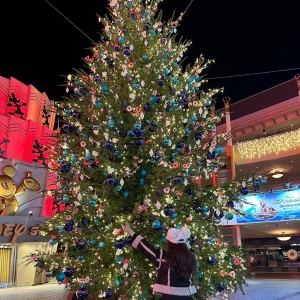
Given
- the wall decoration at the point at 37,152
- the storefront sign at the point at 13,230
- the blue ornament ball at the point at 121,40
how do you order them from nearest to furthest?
1. the blue ornament ball at the point at 121,40
2. the storefront sign at the point at 13,230
3. the wall decoration at the point at 37,152

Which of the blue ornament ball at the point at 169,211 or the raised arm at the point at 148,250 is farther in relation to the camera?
the blue ornament ball at the point at 169,211

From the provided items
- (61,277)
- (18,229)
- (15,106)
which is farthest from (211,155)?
(15,106)

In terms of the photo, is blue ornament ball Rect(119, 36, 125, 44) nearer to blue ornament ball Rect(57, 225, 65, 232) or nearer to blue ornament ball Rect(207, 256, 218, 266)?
blue ornament ball Rect(57, 225, 65, 232)

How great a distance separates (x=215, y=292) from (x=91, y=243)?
1572 mm

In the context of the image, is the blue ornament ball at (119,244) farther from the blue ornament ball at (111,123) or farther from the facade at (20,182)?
the facade at (20,182)

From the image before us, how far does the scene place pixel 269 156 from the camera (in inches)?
596

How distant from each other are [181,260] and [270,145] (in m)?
13.7

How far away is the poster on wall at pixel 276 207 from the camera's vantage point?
13.1 m

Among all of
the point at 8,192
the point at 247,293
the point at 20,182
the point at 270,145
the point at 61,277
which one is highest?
the point at 270,145

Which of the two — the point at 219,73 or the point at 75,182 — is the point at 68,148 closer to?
the point at 75,182

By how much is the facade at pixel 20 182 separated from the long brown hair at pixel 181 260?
8834 mm

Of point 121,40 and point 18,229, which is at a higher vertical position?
point 121,40

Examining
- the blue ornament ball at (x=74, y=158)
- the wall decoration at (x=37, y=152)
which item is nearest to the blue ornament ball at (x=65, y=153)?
the blue ornament ball at (x=74, y=158)

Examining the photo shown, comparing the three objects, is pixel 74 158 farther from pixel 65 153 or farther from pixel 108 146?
pixel 108 146
